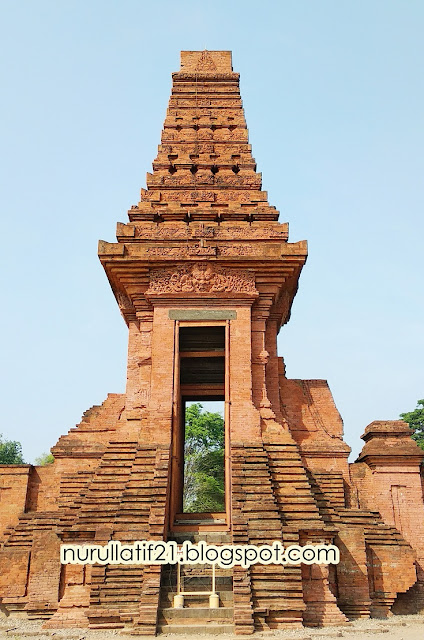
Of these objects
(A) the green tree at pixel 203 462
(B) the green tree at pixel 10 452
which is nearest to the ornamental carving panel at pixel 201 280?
(A) the green tree at pixel 203 462

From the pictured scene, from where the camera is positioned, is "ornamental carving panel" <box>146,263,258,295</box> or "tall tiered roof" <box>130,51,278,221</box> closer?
"ornamental carving panel" <box>146,263,258,295</box>

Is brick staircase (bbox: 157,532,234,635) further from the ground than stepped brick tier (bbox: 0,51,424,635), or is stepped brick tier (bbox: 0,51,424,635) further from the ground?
stepped brick tier (bbox: 0,51,424,635)

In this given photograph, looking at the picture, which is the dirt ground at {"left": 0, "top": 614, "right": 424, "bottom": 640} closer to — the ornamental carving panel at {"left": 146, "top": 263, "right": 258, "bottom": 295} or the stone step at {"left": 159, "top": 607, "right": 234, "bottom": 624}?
the stone step at {"left": 159, "top": 607, "right": 234, "bottom": 624}

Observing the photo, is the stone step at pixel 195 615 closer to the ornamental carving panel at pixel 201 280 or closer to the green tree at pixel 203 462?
the ornamental carving panel at pixel 201 280

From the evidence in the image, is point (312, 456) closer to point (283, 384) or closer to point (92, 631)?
point (283, 384)

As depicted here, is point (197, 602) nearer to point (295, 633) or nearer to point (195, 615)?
point (195, 615)

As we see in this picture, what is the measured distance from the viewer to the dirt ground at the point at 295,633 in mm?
8703

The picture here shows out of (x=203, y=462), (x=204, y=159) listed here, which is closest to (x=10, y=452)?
(x=203, y=462)

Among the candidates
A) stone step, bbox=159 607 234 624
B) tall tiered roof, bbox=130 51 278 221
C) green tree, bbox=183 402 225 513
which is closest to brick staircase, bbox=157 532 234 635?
stone step, bbox=159 607 234 624

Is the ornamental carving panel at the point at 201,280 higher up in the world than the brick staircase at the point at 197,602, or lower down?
higher up

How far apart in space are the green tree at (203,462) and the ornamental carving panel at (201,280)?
21.8 meters

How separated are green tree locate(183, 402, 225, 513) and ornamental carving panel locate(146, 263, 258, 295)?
71.6ft

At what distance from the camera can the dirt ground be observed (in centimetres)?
870

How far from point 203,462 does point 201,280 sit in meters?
27.4
